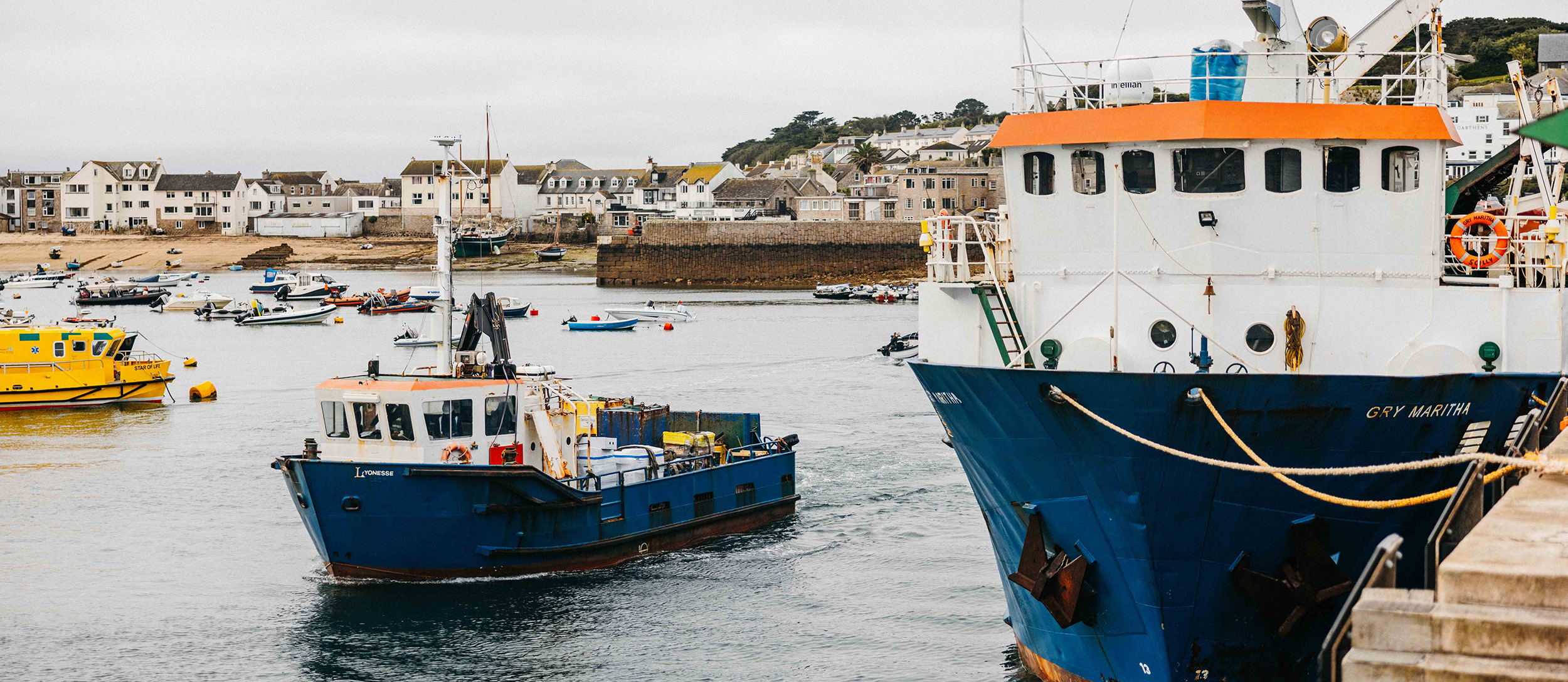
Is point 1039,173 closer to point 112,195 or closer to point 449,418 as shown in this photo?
point 449,418

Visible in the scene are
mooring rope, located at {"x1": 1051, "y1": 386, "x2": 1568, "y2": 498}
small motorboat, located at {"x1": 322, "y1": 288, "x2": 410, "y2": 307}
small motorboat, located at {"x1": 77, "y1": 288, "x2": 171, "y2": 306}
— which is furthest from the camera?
small motorboat, located at {"x1": 77, "y1": 288, "x2": 171, "y2": 306}

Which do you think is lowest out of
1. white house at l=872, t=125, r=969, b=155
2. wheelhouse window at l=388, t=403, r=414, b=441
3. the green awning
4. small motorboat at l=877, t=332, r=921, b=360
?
small motorboat at l=877, t=332, r=921, b=360

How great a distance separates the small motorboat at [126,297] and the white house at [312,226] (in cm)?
5744

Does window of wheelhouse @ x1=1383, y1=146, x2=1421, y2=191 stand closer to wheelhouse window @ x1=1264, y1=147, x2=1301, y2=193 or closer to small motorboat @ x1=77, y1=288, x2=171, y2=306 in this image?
wheelhouse window @ x1=1264, y1=147, x2=1301, y2=193

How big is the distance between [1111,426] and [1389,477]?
2.80 meters

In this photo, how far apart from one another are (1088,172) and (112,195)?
552ft

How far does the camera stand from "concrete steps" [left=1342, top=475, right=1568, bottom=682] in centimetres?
623

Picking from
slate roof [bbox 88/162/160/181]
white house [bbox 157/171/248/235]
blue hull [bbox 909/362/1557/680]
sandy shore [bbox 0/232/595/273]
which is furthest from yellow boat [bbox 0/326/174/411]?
slate roof [bbox 88/162/160/181]

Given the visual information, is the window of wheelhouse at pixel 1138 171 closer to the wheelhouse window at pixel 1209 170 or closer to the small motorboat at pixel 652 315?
the wheelhouse window at pixel 1209 170

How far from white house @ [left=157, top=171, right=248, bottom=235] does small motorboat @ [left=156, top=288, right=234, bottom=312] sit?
2649 inches

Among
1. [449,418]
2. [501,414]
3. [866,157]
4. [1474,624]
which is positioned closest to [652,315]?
[501,414]

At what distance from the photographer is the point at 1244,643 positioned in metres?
13.8

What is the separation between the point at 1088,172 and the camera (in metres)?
15.0

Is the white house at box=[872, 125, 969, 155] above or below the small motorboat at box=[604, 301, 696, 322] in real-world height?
above
